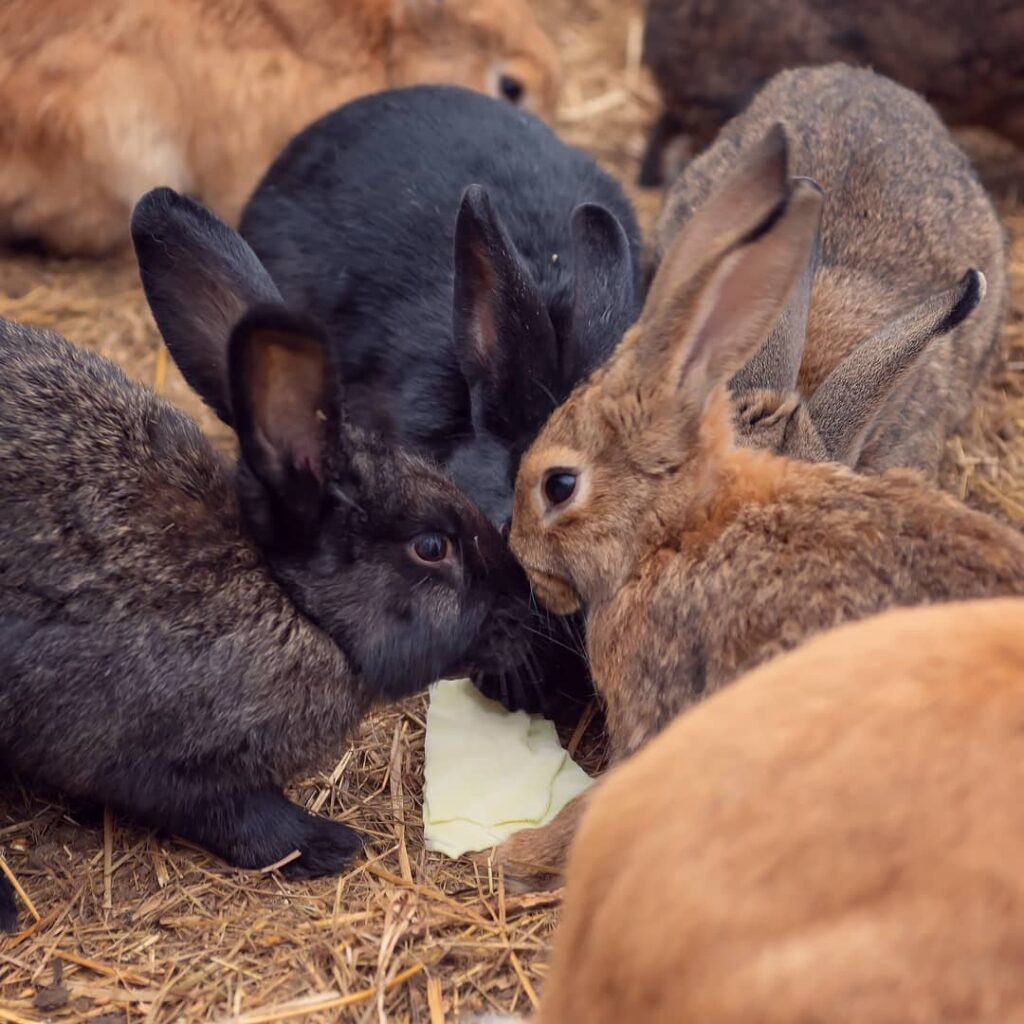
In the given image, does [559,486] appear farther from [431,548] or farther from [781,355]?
[781,355]

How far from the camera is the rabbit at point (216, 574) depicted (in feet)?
10.4

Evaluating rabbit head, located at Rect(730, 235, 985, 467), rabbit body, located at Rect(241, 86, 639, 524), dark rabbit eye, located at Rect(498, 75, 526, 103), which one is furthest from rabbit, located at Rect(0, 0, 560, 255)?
rabbit head, located at Rect(730, 235, 985, 467)

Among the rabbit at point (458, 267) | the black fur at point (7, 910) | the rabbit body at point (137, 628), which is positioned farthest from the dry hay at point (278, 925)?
the rabbit at point (458, 267)

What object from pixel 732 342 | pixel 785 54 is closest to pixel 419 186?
pixel 732 342

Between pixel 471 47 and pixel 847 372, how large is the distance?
358 centimetres

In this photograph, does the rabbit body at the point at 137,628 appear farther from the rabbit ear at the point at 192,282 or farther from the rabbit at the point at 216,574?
the rabbit ear at the point at 192,282

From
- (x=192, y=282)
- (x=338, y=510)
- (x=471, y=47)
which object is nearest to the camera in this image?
(x=338, y=510)

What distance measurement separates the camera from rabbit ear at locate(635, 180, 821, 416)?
302cm

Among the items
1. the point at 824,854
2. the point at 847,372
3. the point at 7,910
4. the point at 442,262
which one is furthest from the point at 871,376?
the point at 7,910

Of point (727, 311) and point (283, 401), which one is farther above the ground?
point (727, 311)

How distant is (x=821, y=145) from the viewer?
4988 millimetres

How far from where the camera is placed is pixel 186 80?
6098 millimetres

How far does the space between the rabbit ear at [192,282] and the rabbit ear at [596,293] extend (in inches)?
36.8

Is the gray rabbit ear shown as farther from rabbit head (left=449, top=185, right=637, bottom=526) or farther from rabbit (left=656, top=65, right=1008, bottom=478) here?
rabbit head (left=449, top=185, right=637, bottom=526)
